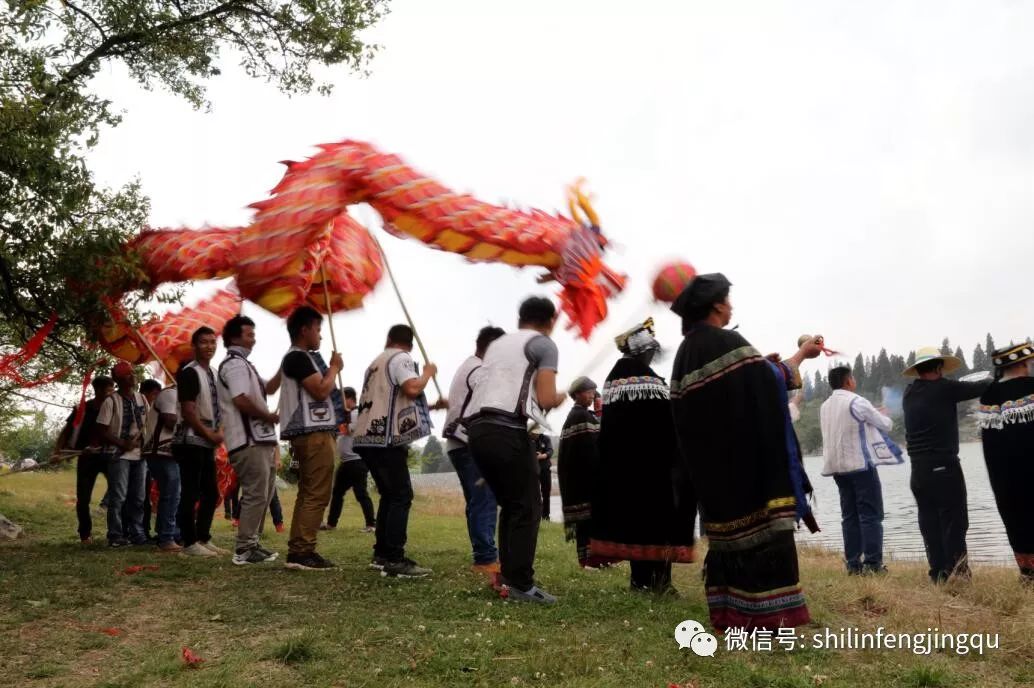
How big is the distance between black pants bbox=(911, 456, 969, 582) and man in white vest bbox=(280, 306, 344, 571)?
526 centimetres

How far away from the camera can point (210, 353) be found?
8.38 metres

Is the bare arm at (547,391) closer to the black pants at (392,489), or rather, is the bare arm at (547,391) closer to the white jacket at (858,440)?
Answer: the black pants at (392,489)

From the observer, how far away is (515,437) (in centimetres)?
580

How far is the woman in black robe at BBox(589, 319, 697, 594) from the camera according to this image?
6043 mm

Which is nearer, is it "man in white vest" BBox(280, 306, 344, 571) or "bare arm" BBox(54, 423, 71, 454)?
"man in white vest" BBox(280, 306, 344, 571)

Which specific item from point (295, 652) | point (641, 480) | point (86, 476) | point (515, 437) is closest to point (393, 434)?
point (515, 437)

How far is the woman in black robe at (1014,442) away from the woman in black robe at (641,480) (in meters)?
3.07

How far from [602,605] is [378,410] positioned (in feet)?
8.21

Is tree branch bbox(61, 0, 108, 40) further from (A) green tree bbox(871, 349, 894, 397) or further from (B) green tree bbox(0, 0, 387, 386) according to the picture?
(A) green tree bbox(871, 349, 894, 397)

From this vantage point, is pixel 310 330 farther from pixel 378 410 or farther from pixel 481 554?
pixel 481 554

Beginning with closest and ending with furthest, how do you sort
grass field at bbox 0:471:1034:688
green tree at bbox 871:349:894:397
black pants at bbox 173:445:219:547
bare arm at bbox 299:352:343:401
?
grass field at bbox 0:471:1034:688
bare arm at bbox 299:352:343:401
black pants at bbox 173:445:219:547
green tree at bbox 871:349:894:397

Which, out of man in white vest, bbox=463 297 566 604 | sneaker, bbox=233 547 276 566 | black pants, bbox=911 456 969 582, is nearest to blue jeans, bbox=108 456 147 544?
sneaker, bbox=233 547 276 566

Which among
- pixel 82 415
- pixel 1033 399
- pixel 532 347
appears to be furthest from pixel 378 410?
pixel 1033 399

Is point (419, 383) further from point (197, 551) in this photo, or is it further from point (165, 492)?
point (165, 492)
